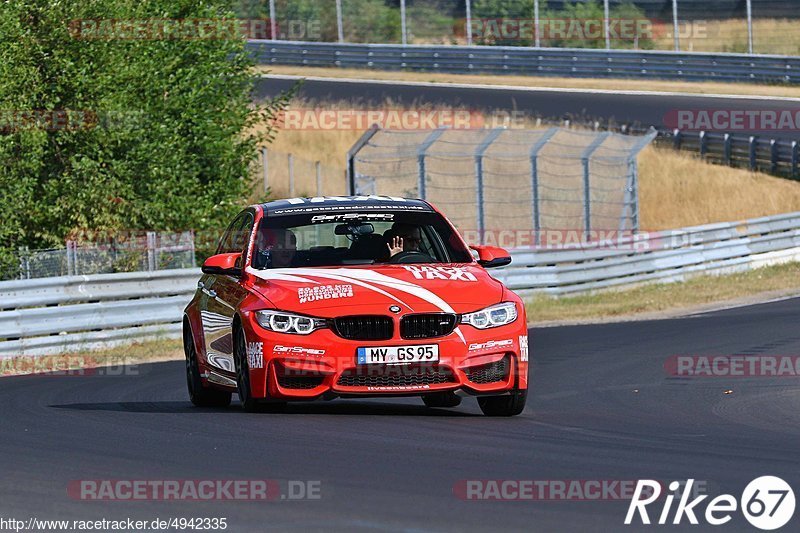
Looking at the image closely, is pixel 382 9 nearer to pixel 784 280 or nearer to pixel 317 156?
pixel 317 156

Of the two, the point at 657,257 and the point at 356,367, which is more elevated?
the point at 356,367

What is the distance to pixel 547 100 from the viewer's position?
44.0m

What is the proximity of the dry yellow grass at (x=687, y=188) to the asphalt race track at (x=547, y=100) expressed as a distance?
2131 mm

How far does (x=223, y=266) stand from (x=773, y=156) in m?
28.8

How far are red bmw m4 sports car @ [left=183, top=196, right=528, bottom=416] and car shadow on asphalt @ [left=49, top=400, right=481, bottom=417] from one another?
0.25 m

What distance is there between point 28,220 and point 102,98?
233cm

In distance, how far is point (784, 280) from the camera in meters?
26.5

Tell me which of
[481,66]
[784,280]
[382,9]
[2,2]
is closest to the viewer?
[2,2]

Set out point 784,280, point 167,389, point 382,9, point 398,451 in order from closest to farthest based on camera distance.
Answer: point 398,451, point 167,389, point 784,280, point 382,9

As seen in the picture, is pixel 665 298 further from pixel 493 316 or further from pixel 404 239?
pixel 493 316

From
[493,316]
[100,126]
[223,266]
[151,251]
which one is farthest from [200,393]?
[100,126]

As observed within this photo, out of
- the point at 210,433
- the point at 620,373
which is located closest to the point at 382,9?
the point at 620,373

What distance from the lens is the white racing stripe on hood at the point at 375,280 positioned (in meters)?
9.93

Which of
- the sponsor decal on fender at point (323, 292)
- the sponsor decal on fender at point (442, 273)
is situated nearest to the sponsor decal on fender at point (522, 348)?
the sponsor decal on fender at point (442, 273)
